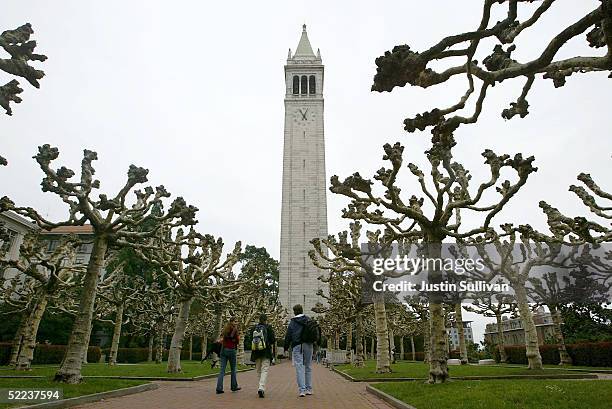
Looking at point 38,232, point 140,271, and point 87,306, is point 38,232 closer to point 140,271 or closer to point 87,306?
point 87,306

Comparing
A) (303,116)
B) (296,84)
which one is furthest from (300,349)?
(296,84)

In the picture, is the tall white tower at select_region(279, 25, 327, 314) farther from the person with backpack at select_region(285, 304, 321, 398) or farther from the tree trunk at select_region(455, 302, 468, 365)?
the person with backpack at select_region(285, 304, 321, 398)

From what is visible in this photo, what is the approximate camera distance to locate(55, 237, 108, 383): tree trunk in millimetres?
12734

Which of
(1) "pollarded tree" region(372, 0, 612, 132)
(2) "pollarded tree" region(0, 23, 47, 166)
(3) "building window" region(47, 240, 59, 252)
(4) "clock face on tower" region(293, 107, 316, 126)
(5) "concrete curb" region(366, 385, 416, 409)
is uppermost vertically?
(4) "clock face on tower" region(293, 107, 316, 126)

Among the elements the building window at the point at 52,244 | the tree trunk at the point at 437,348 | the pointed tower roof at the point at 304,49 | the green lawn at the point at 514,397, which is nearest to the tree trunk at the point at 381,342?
the tree trunk at the point at 437,348

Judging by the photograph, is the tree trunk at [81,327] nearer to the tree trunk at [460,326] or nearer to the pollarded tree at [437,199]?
the pollarded tree at [437,199]

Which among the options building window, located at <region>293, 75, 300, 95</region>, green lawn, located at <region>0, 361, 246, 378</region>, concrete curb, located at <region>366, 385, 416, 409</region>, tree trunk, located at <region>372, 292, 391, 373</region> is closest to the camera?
concrete curb, located at <region>366, 385, 416, 409</region>

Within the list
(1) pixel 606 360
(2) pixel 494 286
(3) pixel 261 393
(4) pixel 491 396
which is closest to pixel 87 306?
(3) pixel 261 393

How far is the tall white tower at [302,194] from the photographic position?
2859 inches

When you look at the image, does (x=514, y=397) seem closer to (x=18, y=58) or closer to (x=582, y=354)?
(x=18, y=58)

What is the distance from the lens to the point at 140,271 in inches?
2101

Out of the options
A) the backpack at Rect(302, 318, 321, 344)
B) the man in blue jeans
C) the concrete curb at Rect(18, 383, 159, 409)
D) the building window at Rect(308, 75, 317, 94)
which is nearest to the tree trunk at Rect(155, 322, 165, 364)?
the concrete curb at Rect(18, 383, 159, 409)

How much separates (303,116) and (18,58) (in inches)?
3000

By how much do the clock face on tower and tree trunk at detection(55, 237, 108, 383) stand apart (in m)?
70.5
